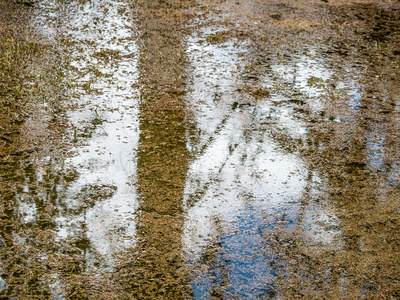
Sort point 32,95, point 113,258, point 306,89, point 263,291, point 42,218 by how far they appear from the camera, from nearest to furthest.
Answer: point 263,291
point 113,258
point 42,218
point 32,95
point 306,89

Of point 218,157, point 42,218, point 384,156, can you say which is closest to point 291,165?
point 218,157

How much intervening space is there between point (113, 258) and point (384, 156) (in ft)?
7.26

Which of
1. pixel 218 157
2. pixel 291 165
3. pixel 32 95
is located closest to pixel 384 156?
pixel 291 165

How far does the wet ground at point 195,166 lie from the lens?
1969 mm

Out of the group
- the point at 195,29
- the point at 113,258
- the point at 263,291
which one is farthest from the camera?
the point at 195,29

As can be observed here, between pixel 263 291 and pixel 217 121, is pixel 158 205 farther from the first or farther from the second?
pixel 217 121

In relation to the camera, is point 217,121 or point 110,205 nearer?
point 110,205

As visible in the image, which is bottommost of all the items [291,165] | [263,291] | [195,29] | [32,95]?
[263,291]

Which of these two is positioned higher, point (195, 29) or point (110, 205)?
point (195, 29)

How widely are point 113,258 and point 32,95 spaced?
2283 millimetres

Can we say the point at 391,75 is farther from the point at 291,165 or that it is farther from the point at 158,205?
the point at 158,205

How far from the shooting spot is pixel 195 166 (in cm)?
286

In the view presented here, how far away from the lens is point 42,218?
227 cm

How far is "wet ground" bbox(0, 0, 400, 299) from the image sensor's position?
6.46ft
